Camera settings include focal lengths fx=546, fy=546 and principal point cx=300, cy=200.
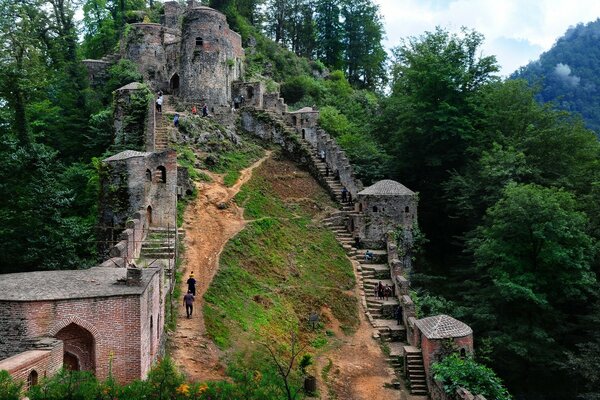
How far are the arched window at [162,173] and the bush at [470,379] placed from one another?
47.3ft

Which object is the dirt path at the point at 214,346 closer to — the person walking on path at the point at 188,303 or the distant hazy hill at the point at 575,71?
the person walking on path at the point at 188,303

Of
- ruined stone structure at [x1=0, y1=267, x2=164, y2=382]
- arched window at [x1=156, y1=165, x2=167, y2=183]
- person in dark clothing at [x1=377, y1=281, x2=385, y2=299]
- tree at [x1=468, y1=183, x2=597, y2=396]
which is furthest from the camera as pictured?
person in dark clothing at [x1=377, y1=281, x2=385, y2=299]

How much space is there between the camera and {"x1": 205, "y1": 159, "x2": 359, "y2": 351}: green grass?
20.5 m

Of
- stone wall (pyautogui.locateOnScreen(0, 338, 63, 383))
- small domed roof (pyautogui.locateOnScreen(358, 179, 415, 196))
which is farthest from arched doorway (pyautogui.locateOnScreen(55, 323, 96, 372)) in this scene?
small domed roof (pyautogui.locateOnScreen(358, 179, 415, 196))

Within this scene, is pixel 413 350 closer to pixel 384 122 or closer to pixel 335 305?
pixel 335 305

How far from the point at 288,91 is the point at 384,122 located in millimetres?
11464

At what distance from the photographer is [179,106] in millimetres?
35625

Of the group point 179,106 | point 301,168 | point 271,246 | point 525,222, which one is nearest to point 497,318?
point 525,222

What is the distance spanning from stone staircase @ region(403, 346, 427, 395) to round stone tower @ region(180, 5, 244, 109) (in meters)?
Answer: 21.4

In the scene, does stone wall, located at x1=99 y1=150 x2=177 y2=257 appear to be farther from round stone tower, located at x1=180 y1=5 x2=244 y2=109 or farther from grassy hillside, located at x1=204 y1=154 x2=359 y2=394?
round stone tower, located at x1=180 y1=5 x2=244 y2=109

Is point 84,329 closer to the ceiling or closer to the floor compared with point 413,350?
closer to the ceiling

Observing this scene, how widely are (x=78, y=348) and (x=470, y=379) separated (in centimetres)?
1292

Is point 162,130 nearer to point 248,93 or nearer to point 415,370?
point 248,93

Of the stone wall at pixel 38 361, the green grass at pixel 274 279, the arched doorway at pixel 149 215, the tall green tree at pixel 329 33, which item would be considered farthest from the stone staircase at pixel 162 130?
the tall green tree at pixel 329 33
